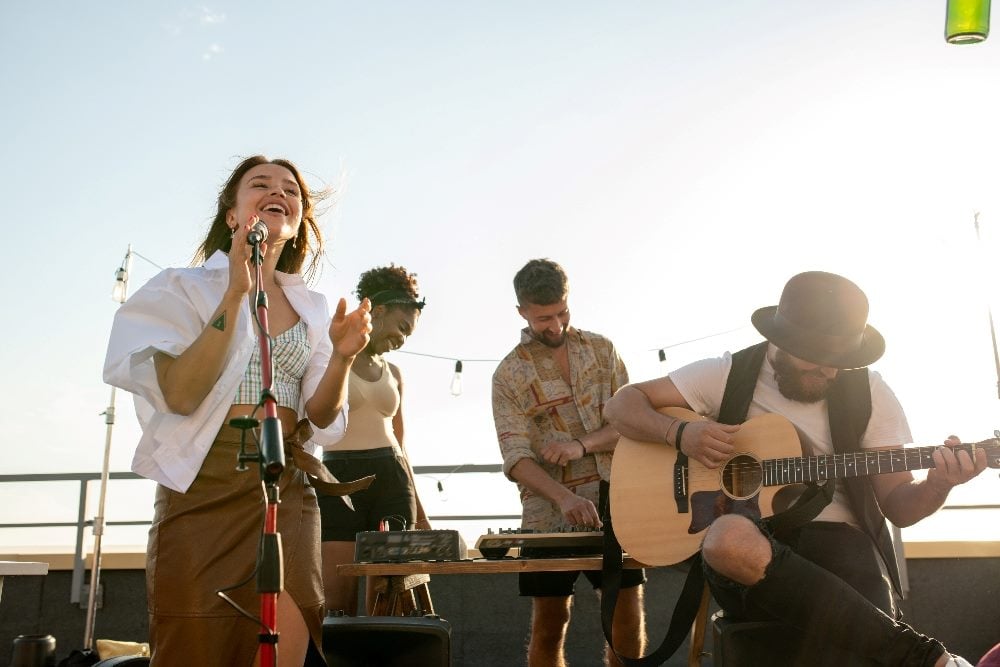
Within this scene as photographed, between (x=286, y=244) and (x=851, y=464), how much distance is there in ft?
6.43

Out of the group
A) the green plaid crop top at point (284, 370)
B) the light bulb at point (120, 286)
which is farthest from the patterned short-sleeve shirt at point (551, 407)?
the light bulb at point (120, 286)

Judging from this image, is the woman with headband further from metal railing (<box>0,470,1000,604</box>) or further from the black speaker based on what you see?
metal railing (<box>0,470,1000,604</box>)

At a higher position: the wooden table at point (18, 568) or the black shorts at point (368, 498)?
the black shorts at point (368, 498)

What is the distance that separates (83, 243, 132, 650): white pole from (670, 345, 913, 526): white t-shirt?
366 cm

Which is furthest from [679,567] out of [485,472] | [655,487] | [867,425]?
[485,472]

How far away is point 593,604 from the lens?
20.4 feet

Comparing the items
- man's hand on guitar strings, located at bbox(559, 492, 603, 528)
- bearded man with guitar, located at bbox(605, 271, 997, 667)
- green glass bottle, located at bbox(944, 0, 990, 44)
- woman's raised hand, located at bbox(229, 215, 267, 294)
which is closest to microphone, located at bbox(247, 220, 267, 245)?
woman's raised hand, located at bbox(229, 215, 267, 294)

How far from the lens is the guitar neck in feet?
10.0

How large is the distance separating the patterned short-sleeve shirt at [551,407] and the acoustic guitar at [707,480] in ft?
1.27

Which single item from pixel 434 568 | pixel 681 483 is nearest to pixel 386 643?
pixel 434 568

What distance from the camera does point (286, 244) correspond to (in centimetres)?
286

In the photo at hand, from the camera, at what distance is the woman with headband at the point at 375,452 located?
14.3 feet

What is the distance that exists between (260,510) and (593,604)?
434 cm

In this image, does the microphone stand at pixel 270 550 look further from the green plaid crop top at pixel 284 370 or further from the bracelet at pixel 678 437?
the bracelet at pixel 678 437
